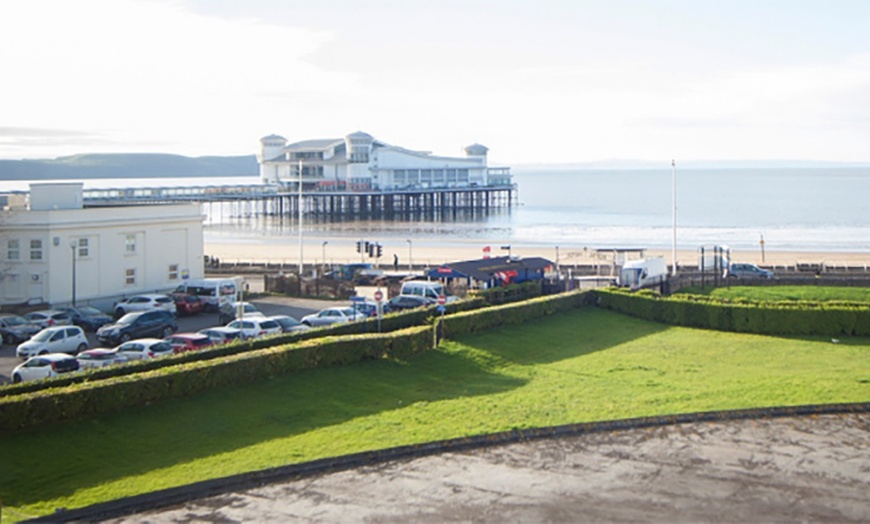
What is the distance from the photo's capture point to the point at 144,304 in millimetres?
35500

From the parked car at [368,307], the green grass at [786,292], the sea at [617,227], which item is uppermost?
the sea at [617,227]

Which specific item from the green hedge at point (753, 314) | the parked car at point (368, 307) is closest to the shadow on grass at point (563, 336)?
the green hedge at point (753, 314)

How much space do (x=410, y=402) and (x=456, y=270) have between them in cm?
1592

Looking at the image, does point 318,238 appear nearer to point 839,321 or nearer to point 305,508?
point 839,321

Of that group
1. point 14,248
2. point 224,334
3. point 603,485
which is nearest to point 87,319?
point 14,248

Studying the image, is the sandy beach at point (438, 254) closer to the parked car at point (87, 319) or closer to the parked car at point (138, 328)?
the parked car at point (87, 319)

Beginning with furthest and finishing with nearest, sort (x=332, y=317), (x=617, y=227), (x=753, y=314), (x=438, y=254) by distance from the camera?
(x=617, y=227) → (x=438, y=254) → (x=332, y=317) → (x=753, y=314)

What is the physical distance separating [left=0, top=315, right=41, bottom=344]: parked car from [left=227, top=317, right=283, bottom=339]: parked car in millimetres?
6853

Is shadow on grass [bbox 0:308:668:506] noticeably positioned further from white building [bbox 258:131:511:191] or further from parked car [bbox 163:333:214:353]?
white building [bbox 258:131:511:191]

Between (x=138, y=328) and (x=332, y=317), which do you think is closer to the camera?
(x=138, y=328)

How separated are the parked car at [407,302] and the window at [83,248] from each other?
1245 centimetres

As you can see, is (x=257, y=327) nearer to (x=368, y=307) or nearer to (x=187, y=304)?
(x=368, y=307)

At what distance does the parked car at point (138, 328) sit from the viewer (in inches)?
1149

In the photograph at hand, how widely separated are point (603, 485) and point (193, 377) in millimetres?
8784
